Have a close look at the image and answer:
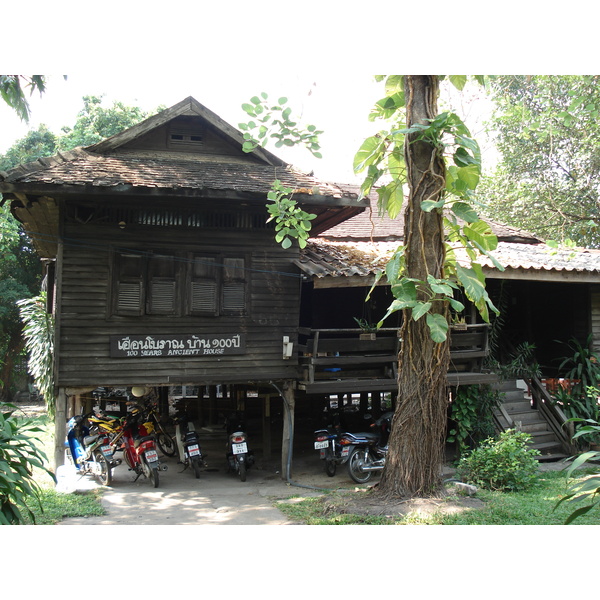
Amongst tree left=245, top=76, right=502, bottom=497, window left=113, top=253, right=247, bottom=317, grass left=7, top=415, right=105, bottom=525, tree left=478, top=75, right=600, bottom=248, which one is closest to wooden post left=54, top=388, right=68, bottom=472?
grass left=7, top=415, right=105, bottom=525

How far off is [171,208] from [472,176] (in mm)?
5047

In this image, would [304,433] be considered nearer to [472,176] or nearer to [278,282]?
[278,282]

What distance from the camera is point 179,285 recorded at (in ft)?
30.7

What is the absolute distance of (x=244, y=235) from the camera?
9.74 m

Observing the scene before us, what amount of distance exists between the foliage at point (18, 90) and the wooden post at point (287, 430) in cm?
581

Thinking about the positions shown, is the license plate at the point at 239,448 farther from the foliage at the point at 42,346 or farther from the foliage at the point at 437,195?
the foliage at the point at 42,346

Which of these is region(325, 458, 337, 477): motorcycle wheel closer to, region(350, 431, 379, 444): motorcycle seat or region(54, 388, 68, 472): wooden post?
region(350, 431, 379, 444): motorcycle seat

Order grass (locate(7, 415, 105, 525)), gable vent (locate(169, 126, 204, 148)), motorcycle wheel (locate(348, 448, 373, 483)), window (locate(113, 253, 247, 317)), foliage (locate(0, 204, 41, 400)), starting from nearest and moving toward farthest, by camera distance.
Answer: grass (locate(7, 415, 105, 525)) < window (locate(113, 253, 247, 317)) < motorcycle wheel (locate(348, 448, 373, 483)) < gable vent (locate(169, 126, 204, 148)) < foliage (locate(0, 204, 41, 400))

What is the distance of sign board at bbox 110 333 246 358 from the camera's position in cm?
898

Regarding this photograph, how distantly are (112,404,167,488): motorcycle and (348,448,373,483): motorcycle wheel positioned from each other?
3055 mm

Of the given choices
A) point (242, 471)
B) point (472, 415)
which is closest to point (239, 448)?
point (242, 471)

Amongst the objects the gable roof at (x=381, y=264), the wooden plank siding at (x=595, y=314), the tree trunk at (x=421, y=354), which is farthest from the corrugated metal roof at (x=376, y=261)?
the tree trunk at (x=421, y=354)

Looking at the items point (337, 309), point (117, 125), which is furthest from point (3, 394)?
point (337, 309)

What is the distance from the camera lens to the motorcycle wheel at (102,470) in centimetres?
920
